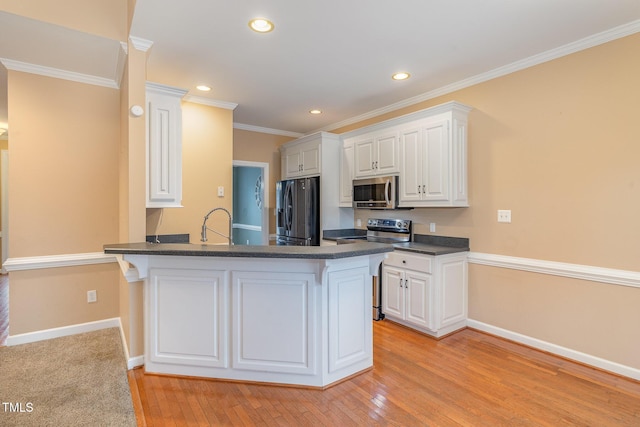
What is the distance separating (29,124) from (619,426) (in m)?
5.16

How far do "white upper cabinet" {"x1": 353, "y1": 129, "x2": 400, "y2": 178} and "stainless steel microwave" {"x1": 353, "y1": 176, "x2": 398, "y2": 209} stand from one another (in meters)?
0.10

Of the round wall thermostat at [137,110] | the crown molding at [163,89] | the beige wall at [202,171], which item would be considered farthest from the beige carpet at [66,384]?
the crown molding at [163,89]

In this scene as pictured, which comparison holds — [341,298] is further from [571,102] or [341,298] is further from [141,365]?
[571,102]

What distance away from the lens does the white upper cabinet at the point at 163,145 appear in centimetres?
277

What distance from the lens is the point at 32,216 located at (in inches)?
119

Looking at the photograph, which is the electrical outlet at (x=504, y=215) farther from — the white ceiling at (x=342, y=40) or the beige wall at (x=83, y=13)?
the beige wall at (x=83, y=13)

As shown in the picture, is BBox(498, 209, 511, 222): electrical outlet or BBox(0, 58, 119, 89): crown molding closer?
BBox(0, 58, 119, 89): crown molding

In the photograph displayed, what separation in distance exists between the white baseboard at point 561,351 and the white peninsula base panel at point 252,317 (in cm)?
172

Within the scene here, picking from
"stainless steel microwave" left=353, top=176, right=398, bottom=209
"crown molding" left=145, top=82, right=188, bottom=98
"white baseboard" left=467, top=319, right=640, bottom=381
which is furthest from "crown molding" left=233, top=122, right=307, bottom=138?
"white baseboard" left=467, top=319, right=640, bottom=381

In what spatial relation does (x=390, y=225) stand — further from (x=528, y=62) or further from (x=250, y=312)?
(x=250, y=312)

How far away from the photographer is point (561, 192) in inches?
109

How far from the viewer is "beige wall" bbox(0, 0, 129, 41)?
224 centimetres

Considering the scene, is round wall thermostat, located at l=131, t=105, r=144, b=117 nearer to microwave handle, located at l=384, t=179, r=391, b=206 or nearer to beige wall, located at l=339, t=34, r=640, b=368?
microwave handle, located at l=384, t=179, r=391, b=206

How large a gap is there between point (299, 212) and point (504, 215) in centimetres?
266
